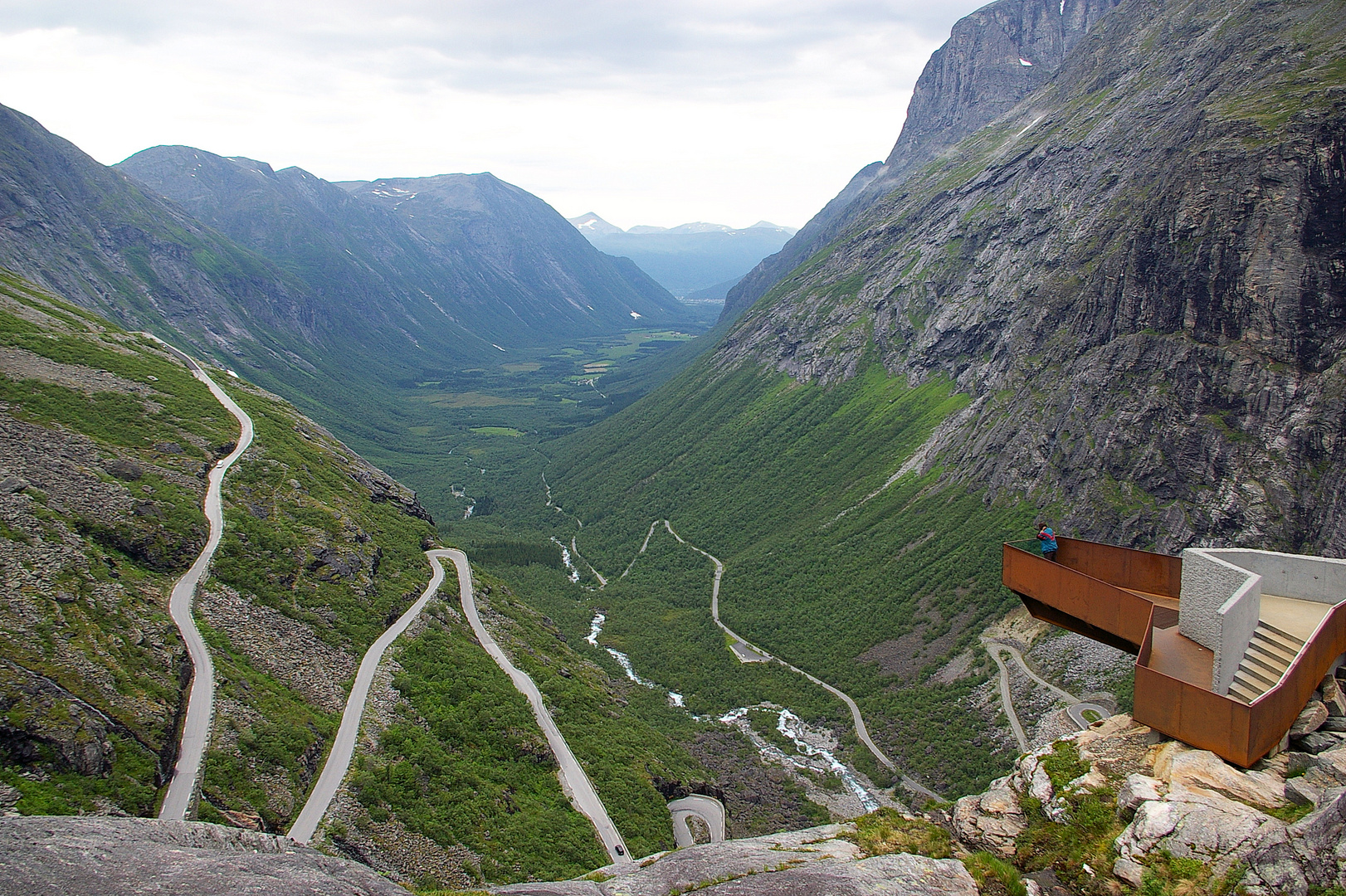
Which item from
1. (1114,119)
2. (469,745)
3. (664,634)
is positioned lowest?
(664,634)

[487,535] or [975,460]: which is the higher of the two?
[975,460]

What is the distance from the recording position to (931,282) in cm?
14238

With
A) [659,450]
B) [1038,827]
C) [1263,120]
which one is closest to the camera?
[1038,827]

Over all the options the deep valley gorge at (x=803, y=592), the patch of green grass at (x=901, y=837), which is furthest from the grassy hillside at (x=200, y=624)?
the patch of green grass at (x=901, y=837)

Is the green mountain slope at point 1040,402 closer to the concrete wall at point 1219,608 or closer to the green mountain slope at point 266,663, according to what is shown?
the green mountain slope at point 266,663

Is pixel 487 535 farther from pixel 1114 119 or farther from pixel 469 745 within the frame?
pixel 1114 119

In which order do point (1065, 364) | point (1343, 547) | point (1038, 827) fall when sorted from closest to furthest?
point (1038, 827) → point (1343, 547) → point (1065, 364)

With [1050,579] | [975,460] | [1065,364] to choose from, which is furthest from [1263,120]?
[1050,579]

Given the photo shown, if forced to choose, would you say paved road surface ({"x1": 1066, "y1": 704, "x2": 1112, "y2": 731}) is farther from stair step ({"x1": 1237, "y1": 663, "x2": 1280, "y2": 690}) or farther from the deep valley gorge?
stair step ({"x1": 1237, "y1": 663, "x2": 1280, "y2": 690})

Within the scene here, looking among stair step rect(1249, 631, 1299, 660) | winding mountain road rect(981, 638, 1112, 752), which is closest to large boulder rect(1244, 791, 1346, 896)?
stair step rect(1249, 631, 1299, 660)

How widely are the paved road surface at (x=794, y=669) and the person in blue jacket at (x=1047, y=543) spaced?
44714 mm

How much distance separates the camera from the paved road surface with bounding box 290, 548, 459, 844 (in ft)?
111

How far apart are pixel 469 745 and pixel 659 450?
117 m

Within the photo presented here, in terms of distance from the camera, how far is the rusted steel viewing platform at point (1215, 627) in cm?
1484
